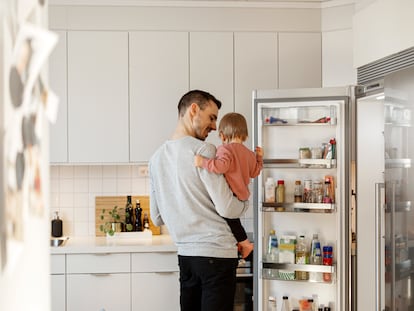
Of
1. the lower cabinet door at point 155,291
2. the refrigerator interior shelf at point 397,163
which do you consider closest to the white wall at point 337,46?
the refrigerator interior shelf at point 397,163

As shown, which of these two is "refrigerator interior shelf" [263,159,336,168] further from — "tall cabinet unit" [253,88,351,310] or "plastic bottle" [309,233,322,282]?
"plastic bottle" [309,233,322,282]

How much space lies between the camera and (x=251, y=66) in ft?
15.6

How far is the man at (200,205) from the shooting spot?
2.78 metres

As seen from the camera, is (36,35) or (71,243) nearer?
(36,35)

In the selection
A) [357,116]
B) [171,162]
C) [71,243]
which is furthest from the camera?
[71,243]

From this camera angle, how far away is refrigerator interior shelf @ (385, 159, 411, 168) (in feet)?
9.62

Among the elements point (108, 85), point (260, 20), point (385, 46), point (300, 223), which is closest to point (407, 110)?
point (385, 46)

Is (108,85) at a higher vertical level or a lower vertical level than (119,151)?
higher

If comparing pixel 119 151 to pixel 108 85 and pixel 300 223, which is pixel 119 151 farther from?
pixel 300 223

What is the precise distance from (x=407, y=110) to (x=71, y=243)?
8.80 ft

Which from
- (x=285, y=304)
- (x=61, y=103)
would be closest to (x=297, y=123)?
(x=285, y=304)

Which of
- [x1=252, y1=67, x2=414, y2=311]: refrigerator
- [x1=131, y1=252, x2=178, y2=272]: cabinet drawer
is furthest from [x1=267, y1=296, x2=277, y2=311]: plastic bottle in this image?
[x1=131, y1=252, x2=178, y2=272]: cabinet drawer

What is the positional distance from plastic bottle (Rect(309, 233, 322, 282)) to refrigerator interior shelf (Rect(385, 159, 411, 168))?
3.33ft

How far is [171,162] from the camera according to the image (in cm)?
283
